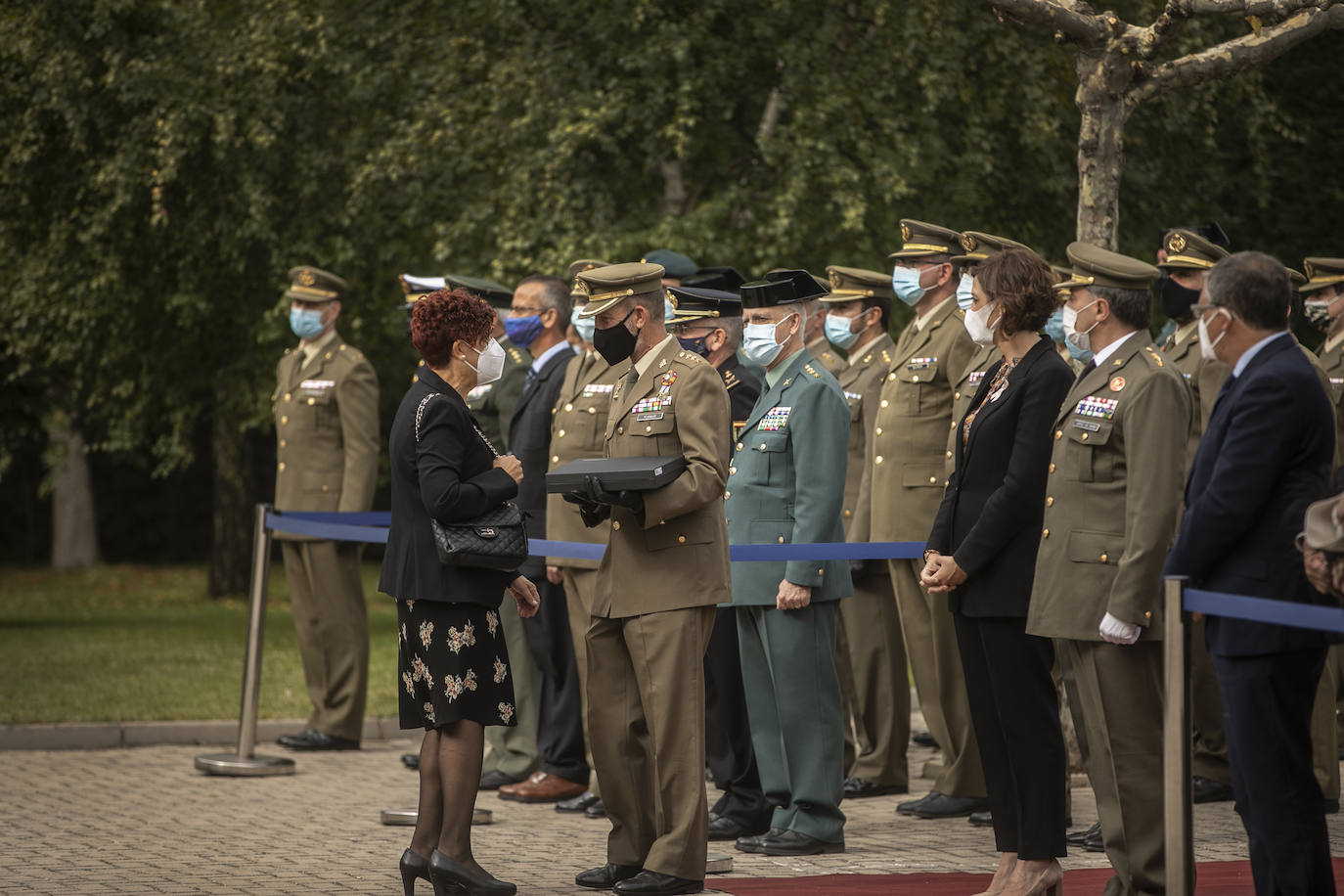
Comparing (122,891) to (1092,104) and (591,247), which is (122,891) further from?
(591,247)

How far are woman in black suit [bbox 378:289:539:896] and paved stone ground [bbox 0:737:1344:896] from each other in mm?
460

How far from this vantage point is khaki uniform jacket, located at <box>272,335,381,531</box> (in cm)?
1044

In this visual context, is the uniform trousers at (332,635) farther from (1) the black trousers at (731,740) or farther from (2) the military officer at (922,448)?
(2) the military officer at (922,448)

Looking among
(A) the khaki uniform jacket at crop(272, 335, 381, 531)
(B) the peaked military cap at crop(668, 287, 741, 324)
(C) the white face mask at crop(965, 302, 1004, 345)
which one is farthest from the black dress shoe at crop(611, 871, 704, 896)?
(A) the khaki uniform jacket at crop(272, 335, 381, 531)

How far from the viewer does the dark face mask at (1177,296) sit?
839 centimetres

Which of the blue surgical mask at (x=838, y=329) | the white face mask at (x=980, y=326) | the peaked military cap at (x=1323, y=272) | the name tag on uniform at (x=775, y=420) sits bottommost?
the name tag on uniform at (x=775, y=420)

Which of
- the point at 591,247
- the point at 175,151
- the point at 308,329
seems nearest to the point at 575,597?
the point at 308,329

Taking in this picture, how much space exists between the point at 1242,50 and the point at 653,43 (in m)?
6.42

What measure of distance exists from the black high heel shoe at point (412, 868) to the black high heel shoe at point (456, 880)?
3cm

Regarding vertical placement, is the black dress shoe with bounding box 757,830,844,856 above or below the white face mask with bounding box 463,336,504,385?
below

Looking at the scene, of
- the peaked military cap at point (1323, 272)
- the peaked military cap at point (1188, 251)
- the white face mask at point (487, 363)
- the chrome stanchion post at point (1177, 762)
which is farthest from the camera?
the peaked military cap at point (1323, 272)

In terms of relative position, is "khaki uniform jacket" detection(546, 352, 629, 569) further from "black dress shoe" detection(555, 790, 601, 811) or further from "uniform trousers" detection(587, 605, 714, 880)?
"uniform trousers" detection(587, 605, 714, 880)

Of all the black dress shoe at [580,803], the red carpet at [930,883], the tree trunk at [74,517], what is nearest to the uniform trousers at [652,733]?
the red carpet at [930,883]

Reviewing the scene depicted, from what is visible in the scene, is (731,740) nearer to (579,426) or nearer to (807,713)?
(807,713)
